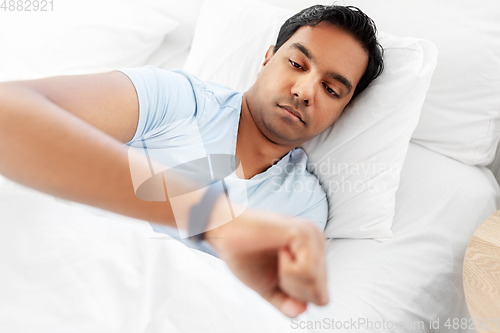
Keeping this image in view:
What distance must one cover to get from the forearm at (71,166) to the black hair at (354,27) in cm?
70

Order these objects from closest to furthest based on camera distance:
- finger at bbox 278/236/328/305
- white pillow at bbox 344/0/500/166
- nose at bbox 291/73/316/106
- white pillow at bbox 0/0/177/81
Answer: finger at bbox 278/236/328/305
nose at bbox 291/73/316/106
white pillow at bbox 344/0/500/166
white pillow at bbox 0/0/177/81

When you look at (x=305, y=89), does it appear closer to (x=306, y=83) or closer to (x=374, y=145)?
(x=306, y=83)

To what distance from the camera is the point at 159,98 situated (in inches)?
29.1

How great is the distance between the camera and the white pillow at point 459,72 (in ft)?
3.25

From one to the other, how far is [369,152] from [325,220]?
0.21m

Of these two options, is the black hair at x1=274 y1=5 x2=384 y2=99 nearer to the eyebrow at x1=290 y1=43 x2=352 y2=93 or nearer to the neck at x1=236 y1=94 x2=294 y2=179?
the eyebrow at x1=290 y1=43 x2=352 y2=93

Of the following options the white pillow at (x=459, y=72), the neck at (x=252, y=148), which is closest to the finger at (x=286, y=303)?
the neck at (x=252, y=148)

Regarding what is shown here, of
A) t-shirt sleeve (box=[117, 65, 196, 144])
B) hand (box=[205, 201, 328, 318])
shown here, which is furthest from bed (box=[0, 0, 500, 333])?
t-shirt sleeve (box=[117, 65, 196, 144])

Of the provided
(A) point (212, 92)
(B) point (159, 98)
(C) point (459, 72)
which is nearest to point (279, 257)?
(B) point (159, 98)

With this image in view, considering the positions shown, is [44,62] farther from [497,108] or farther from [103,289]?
[497,108]

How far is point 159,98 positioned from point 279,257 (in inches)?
20.0

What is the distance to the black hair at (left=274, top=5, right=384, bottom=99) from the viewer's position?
3.01ft

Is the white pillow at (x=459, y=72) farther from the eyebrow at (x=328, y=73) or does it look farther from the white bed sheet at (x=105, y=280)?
the white bed sheet at (x=105, y=280)

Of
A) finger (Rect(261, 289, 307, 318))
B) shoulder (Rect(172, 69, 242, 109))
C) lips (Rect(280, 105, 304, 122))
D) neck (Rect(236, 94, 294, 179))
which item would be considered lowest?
neck (Rect(236, 94, 294, 179))
